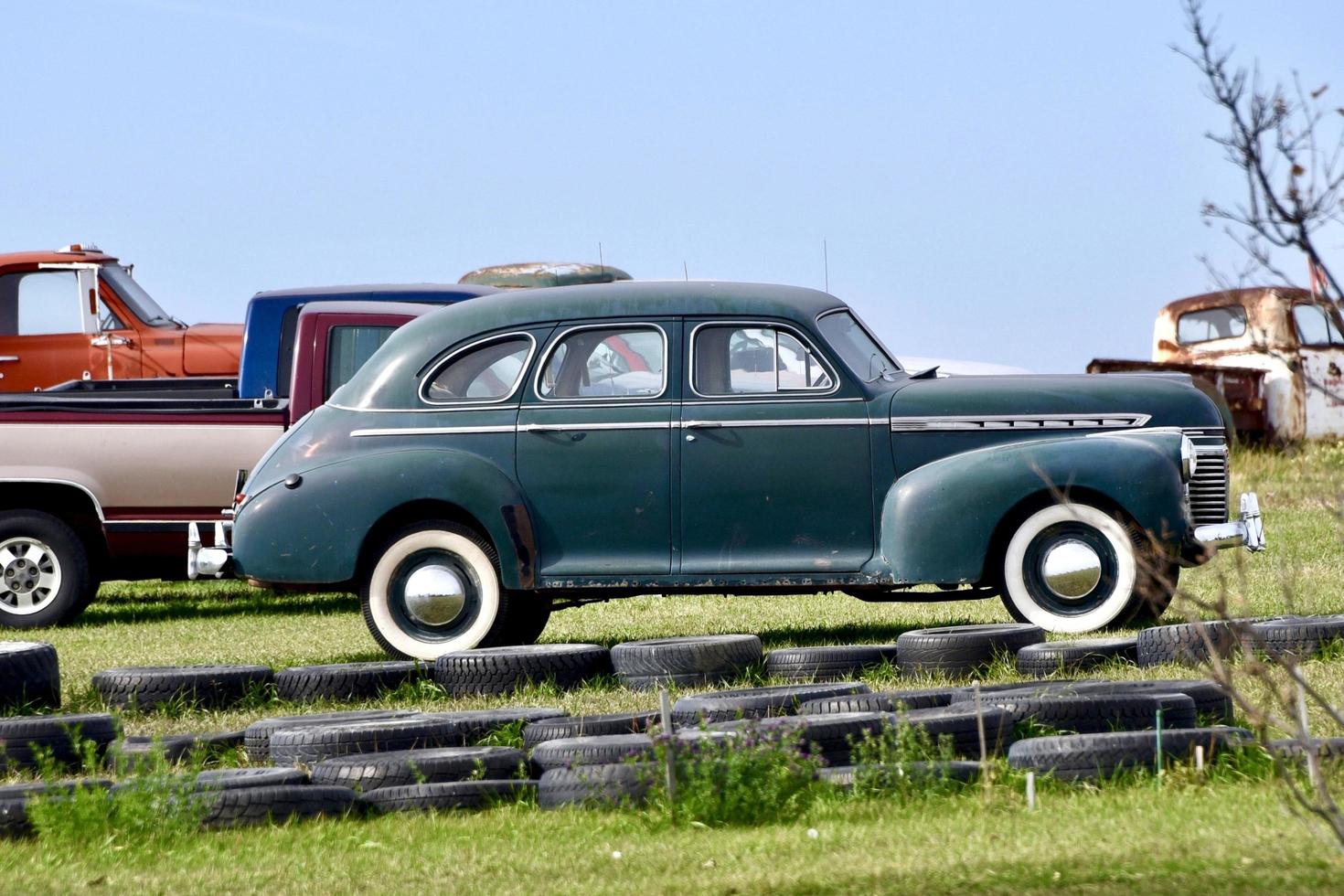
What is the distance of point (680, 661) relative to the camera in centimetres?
743

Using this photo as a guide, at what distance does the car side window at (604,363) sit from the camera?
342 inches

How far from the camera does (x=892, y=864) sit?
4426 millimetres

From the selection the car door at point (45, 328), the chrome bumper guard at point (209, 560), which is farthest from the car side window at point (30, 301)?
the chrome bumper guard at point (209, 560)

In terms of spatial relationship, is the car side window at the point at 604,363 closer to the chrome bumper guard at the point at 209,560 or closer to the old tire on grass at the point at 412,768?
the chrome bumper guard at the point at 209,560

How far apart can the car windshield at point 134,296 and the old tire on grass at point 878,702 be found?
1117 centimetres

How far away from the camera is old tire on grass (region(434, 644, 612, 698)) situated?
7.53 meters

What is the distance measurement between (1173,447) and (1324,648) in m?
1.63

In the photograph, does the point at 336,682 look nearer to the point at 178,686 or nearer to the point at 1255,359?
the point at 178,686

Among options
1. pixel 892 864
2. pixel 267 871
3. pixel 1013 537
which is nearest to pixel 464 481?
pixel 1013 537

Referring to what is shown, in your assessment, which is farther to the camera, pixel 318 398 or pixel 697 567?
pixel 318 398

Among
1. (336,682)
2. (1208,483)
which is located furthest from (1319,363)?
(336,682)

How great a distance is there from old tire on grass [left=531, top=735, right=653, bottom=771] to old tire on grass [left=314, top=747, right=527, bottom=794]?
96mm

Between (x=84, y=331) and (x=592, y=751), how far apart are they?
11513 mm

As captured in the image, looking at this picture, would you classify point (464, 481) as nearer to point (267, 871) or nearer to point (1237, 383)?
point (267, 871)
